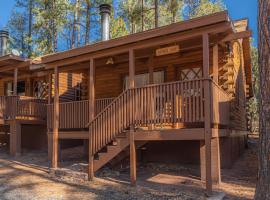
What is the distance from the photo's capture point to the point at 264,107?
5.44 metres

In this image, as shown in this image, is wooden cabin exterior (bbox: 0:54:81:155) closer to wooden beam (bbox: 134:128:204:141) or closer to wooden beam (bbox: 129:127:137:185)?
wooden beam (bbox: 129:127:137:185)

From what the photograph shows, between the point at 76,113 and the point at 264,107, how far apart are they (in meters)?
7.17

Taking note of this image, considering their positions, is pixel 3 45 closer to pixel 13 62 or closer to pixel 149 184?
pixel 13 62

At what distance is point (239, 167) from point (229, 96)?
267 centimetres

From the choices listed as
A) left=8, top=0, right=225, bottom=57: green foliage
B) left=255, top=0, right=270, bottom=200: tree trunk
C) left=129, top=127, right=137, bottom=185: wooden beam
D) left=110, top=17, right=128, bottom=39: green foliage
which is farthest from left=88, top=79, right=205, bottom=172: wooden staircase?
left=110, top=17, right=128, bottom=39: green foliage

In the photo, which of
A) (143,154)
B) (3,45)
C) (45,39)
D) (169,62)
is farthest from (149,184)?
(45,39)

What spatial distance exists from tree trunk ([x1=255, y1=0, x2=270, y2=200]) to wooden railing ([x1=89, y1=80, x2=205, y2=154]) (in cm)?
218

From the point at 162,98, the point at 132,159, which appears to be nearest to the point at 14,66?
the point at 132,159

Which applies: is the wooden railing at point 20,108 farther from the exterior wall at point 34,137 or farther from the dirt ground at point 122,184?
the dirt ground at point 122,184

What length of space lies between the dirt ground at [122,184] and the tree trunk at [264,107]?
6.90 ft

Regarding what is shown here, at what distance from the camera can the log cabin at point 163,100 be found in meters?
7.73

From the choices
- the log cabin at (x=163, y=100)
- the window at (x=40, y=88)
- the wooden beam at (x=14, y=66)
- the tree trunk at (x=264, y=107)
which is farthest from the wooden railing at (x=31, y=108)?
the tree trunk at (x=264, y=107)

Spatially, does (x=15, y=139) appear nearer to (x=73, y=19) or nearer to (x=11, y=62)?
(x=11, y=62)

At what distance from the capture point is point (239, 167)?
11023 millimetres
